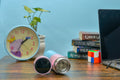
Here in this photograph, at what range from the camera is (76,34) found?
149 cm

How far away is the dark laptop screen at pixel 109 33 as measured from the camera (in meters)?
1.09

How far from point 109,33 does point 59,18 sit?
489mm

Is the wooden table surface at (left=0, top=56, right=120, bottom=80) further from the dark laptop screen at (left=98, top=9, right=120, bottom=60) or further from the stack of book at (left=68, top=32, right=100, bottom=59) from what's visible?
the stack of book at (left=68, top=32, right=100, bottom=59)

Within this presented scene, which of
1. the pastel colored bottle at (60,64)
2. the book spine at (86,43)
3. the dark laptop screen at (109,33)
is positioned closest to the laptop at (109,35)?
the dark laptop screen at (109,33)

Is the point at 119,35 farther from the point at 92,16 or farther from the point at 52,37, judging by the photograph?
the point at 52,37

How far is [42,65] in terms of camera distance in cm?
83

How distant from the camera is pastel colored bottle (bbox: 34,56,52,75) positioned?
2.72 feet

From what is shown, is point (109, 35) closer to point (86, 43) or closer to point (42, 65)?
point (86, 43)

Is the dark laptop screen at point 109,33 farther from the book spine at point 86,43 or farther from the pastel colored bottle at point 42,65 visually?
the pastel colored bottle at point 42,65

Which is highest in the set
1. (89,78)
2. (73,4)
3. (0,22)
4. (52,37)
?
(73,4)

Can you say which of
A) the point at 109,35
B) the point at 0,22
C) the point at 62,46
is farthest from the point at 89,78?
the point at 0,22

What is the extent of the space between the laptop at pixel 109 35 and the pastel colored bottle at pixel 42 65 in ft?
1.26

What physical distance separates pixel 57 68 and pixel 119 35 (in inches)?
18.8

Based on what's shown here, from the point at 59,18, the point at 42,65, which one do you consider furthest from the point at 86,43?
the point at 42,65
